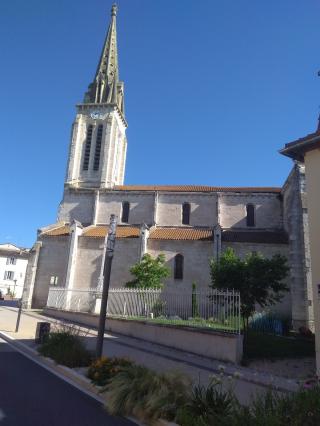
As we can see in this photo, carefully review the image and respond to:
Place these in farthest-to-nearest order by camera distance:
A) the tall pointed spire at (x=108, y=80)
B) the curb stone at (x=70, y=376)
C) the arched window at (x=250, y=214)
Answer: the tall pointed spire at (x=108, y=80)
the arched window at (x=250, y=214)
the curb stone at (x=70, y=376)

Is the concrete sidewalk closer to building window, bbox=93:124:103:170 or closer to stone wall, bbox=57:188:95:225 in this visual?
stone wall, bbox=57:188:95:225

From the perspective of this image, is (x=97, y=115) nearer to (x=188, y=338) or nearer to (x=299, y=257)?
(x=299, y=257)

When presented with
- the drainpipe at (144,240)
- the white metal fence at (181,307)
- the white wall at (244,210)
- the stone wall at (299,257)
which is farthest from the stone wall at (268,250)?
the white metal fence at (181,307)

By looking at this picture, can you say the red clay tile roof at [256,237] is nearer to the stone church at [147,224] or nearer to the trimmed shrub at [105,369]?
the stone church at [147,224]

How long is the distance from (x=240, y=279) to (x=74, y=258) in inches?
729

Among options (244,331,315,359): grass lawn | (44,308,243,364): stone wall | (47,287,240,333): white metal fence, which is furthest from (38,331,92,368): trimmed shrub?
(244,331,315,359): grass lawn

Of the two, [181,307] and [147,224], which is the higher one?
[147,224]

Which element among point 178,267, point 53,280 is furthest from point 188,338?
point 53,280

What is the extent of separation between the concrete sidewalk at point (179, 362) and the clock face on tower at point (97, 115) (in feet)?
103

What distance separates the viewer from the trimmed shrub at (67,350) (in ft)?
28.8

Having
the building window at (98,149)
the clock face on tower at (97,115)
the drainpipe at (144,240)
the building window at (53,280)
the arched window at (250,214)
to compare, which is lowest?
the building window at (53,280)

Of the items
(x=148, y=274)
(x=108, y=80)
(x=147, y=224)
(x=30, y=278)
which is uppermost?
(x=108, y=80)

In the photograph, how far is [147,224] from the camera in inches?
1416

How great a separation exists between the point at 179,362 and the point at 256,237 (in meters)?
22.4
